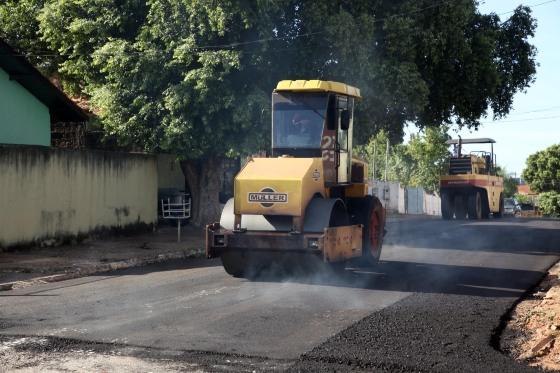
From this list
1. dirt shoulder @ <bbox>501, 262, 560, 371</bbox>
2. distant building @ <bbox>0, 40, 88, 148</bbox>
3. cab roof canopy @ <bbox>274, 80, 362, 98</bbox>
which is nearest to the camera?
dirt shoulder @ <bbox>501, 262, 560, 371</bbox>

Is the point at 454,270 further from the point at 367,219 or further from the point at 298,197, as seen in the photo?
the point at 298,197

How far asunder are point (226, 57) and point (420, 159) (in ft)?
135

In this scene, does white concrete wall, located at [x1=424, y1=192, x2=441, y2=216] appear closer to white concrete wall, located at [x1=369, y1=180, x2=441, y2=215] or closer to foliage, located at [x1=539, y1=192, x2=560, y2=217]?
white concrete wall, located at [x1=369, y1=180, x2=441, y2=215]

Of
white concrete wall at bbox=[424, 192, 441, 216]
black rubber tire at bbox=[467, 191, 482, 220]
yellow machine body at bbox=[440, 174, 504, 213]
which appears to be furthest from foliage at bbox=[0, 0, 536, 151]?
white concrete wall at bbox=[424, 192, 441, 216]

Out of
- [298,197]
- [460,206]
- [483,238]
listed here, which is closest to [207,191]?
[483,238]

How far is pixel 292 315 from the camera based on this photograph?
9344mm

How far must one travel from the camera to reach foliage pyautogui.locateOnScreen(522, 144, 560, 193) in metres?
80.2

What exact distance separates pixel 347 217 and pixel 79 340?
21.2 ft

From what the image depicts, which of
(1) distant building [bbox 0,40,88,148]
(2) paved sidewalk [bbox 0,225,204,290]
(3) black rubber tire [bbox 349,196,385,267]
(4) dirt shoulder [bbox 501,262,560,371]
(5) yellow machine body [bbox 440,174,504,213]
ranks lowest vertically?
(4) dirt shoulder [bbox 501,262,560,371]

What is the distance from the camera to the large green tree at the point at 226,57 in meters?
20.0

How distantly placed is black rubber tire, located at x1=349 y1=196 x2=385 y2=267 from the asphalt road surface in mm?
334

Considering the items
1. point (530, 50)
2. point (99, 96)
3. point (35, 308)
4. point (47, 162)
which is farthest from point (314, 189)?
point (530, 50)

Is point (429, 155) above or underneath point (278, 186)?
above

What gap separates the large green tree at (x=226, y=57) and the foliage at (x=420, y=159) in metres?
30.2
